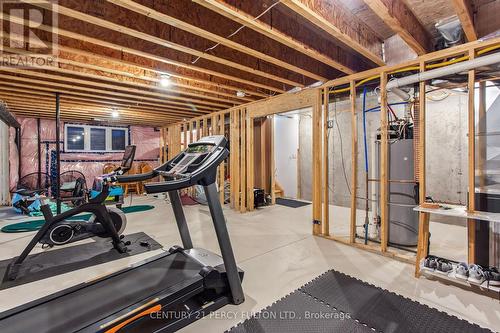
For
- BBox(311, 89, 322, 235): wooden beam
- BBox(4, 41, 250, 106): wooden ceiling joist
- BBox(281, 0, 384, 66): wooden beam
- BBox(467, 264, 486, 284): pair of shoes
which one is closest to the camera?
BBox(281, 0, 384, 66): wooden beam

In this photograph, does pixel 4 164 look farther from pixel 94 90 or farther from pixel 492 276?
pixel 492 276

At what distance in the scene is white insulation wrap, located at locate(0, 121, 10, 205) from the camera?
19.9 feet

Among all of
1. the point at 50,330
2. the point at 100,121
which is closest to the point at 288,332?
the point at 50,330

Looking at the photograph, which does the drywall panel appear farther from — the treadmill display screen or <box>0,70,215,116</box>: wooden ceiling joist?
the treadmill display screen

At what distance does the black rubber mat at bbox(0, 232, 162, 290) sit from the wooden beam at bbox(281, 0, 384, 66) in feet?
11.0

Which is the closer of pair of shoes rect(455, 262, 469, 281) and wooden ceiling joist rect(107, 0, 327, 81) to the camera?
wooden ceiling joist rect(107, 0, 327, 81)

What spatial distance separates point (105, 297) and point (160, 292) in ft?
1.43

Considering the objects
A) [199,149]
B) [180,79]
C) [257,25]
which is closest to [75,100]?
[180,79]

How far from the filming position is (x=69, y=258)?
3096 mm

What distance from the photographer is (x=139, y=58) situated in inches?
126

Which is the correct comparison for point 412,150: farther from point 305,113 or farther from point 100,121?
point 100,121

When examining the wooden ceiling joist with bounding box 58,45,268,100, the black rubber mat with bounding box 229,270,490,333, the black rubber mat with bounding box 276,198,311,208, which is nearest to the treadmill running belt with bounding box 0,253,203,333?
the black rubber mat with bounding box 229,270,490,333

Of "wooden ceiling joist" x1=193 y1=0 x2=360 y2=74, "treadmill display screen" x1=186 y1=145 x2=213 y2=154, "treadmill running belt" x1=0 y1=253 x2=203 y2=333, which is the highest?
"wooden ceiling joist" x1=193 y1=0 x2=360 y2=74

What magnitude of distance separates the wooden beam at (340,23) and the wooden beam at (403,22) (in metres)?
0.38
